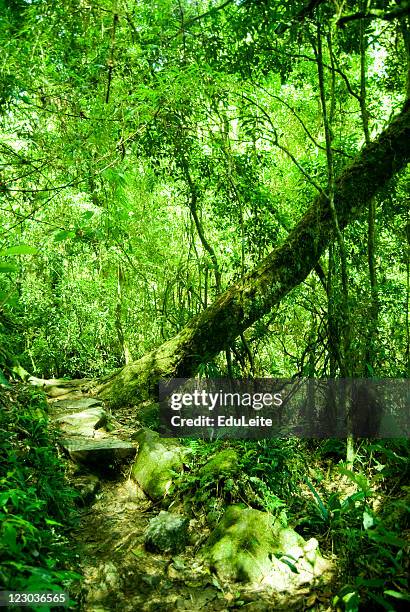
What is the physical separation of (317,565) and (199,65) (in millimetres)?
3897

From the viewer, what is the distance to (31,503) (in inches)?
102

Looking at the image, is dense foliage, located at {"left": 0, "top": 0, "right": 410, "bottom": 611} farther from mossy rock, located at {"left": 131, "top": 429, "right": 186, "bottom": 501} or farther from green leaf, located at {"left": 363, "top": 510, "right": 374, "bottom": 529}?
A: mossy rock, located at {"left": 131, "top": 429, "right": 186, "bottom": 501}

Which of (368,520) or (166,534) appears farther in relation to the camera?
(166,534)

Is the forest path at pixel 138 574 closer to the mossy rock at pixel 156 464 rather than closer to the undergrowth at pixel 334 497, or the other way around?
the mossy rock at pixel 156 464

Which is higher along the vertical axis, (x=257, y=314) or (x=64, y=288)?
(x=64, y=288)

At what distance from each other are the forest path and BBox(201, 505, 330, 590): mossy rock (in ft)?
0.24

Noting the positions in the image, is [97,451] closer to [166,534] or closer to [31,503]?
[166,534]

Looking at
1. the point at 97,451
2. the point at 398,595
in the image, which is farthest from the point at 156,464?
the point at 398,595

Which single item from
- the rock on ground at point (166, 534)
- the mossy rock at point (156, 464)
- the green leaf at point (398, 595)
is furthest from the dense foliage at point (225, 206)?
the rock on ground at point (166, 534)

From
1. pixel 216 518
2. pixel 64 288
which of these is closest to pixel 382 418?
pixel 216 518

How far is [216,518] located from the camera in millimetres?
3480

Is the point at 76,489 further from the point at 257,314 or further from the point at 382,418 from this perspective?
the point at 382,418

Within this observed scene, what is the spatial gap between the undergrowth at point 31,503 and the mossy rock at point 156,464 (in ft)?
2.18

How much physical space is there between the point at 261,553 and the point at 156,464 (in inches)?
50.4
